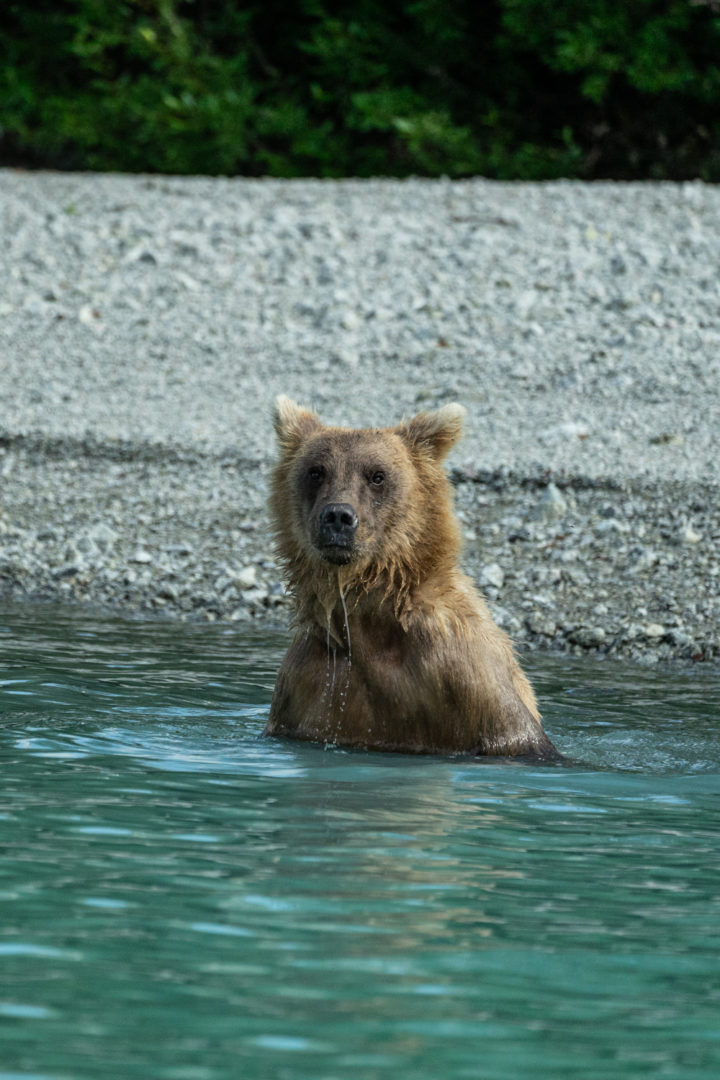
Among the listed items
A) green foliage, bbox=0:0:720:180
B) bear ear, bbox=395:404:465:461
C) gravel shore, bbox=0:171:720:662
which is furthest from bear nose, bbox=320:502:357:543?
green foliage, bbox=0:0:720:180

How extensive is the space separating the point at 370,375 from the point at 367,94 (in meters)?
8.46

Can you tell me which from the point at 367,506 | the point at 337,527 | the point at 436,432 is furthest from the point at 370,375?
the point at 337,527

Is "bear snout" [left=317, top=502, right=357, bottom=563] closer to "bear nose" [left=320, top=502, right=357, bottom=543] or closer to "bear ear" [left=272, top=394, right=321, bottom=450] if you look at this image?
"bear nose" [left=320, top=502, right=357, bottom=543]

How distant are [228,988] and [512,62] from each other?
18919mm

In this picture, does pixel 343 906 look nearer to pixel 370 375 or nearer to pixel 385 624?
pixel 385 624

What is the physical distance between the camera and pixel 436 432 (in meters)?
6.57

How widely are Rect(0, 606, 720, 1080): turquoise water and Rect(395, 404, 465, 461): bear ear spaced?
132 centimetres

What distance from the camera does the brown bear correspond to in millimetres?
6102

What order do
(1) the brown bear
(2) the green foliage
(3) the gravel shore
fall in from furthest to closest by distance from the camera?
(2) the green foliage
(3) the gravel shore
(1) the brown bear

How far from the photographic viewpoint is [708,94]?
752 inches

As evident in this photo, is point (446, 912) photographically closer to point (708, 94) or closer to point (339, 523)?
point (339, 523)

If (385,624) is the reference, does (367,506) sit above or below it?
above

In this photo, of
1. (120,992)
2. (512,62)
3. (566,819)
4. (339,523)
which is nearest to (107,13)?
(512,62)

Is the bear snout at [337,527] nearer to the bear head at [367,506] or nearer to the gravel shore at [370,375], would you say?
the bear head at [367,506]
